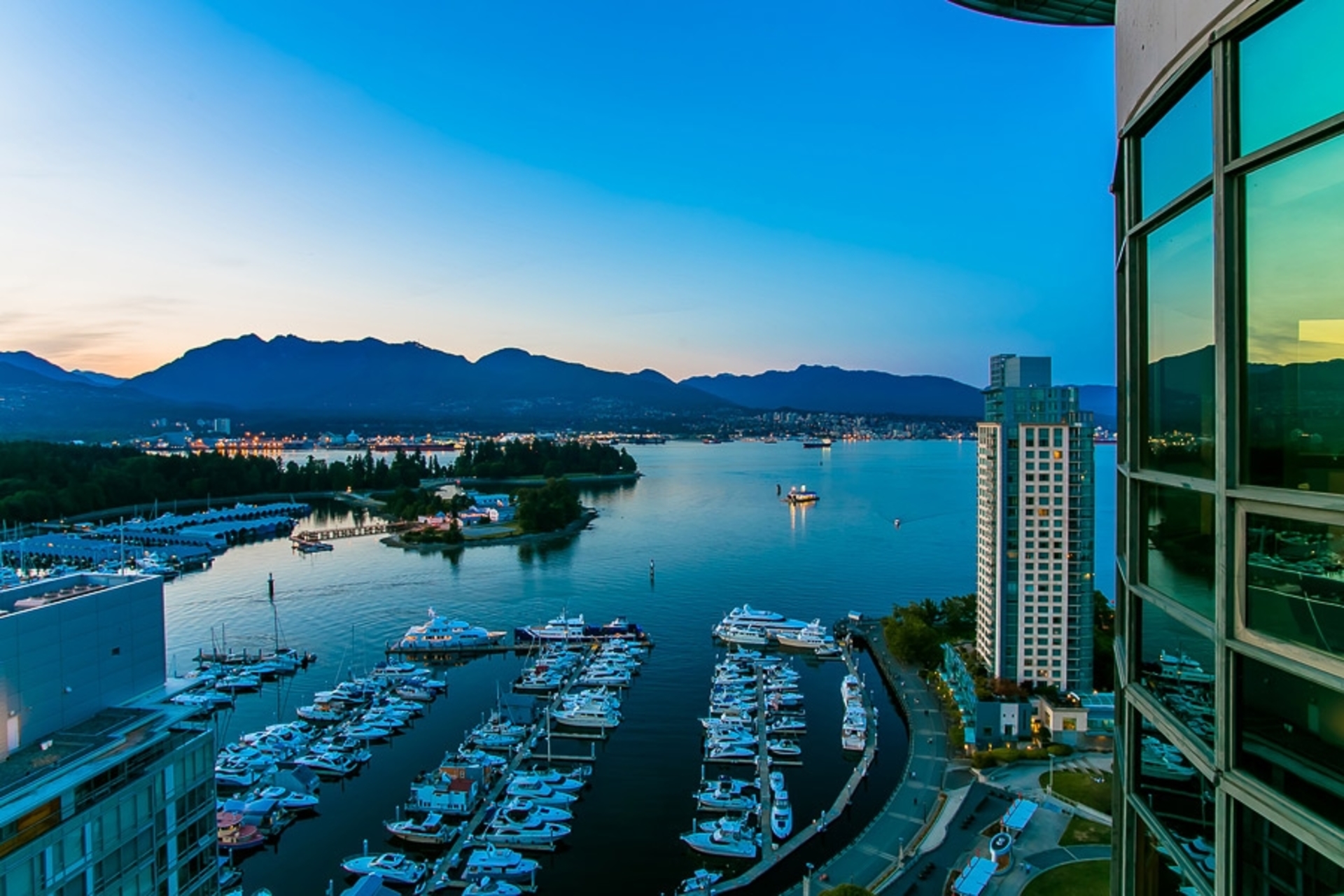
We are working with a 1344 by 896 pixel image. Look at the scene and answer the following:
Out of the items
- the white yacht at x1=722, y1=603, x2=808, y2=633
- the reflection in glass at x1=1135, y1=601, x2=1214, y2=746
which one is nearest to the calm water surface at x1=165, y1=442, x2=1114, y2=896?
the white yacht at x1=722, y1=603, x2=808, y2=633

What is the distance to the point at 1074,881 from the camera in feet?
23.9

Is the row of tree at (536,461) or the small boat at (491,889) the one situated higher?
the row of tree at (536,461)

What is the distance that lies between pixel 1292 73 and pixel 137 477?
156 ft

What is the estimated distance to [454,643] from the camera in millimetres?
17453

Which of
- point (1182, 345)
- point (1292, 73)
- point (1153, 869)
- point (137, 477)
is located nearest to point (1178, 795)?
point (1153, 869)

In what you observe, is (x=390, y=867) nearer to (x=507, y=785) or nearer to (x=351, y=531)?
(x=507, y=785)

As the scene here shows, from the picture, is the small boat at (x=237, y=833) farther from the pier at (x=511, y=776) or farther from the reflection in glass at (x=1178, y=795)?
the reflection in glass at (x=1178, y=795)

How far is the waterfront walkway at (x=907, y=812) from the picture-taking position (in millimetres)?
7906

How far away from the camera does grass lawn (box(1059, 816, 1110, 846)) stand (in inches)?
314

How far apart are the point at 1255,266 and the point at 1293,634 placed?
54 centimetres

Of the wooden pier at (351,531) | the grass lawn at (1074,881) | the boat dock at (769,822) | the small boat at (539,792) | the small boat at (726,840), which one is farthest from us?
the wooden pier at (351,531)

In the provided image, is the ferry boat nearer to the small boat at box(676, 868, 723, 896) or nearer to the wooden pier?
the small boat at box(676, 868, 723, 896)

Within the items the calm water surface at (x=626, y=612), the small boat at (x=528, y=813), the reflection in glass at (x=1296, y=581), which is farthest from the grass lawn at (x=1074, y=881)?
the reflection in glass at (x=1296, y=581)

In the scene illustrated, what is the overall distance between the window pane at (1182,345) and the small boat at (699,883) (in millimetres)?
7483
